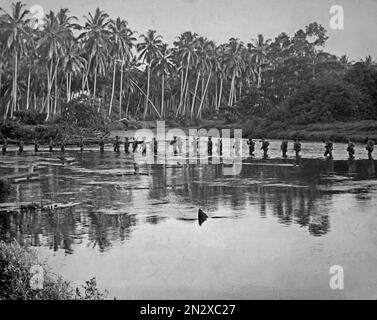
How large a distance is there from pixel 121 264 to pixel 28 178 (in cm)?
1306

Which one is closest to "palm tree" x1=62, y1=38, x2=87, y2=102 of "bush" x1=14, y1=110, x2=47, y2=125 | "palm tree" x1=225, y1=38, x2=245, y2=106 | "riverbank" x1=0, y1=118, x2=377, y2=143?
"bush" x1=14, y1=110, x2=47, y2=125

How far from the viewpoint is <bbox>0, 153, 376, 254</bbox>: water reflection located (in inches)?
471

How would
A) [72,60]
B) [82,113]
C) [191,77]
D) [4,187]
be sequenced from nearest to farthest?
[4,187], [72,60], [82,113], [191,77]

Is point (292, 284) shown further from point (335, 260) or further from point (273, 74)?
point (273, 74)

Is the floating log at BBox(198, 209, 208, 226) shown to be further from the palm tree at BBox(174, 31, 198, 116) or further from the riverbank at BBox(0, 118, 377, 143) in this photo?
the palm tree at BBox(174, 31, 198, 116)

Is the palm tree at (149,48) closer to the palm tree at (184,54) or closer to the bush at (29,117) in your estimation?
the palm tree at (184,54)

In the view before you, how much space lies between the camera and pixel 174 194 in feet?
→ 57.5

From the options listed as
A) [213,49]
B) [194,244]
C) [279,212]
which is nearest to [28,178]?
[279,212]

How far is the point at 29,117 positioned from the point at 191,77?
2301 centimetres

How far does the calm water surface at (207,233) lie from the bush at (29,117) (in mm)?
15519

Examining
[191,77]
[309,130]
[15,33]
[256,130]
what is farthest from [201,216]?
[191,77]

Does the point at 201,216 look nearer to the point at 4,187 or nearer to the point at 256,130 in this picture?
the point at 4,187

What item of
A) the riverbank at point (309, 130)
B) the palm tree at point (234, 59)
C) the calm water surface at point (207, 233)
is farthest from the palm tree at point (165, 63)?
the calm water surface at point (207, 233)

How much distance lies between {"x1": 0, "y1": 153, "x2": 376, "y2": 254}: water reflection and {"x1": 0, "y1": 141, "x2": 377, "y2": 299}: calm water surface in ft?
0.11
